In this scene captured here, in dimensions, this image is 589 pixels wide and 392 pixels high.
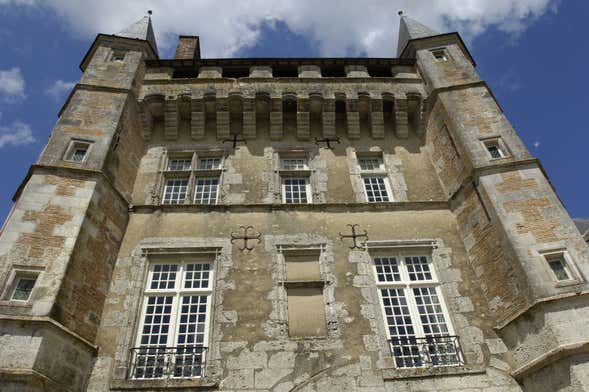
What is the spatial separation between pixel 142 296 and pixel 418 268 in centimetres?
496

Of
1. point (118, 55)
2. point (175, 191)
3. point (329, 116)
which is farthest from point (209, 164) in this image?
point (118, 55)

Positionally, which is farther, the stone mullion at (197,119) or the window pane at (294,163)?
the stone mullion at (197,119)

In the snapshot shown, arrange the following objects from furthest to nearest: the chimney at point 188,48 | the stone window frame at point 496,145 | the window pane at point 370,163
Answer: the chimney at point 188,48
the window pane at point 370,163
the stone window frame at point 496,145

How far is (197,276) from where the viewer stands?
309 inches

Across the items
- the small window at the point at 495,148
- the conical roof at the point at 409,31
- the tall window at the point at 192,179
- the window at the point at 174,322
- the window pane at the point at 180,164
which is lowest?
the window at the point at 174,322

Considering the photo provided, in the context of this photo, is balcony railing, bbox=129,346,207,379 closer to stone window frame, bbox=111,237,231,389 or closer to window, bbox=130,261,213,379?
window, bbox=130,261,213,379

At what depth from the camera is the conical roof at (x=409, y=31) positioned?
1217 centimetres

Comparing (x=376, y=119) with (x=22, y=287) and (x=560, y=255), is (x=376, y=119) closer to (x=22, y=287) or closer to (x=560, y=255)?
(x=560, y=255)

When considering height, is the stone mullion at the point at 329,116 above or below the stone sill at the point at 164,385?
above

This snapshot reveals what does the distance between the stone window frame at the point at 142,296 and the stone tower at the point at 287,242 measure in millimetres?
29

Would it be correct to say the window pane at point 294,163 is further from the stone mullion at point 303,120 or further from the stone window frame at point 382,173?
the stone window frame at point 382,173

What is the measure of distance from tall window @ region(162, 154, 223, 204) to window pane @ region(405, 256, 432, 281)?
4.14 meters

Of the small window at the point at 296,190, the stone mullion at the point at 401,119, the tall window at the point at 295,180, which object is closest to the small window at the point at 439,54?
the stone mullion at the point at 401,119

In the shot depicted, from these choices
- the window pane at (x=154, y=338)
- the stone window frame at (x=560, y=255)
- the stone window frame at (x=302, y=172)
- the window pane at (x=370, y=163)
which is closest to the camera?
the stone window frame at (x=560, y=255)
